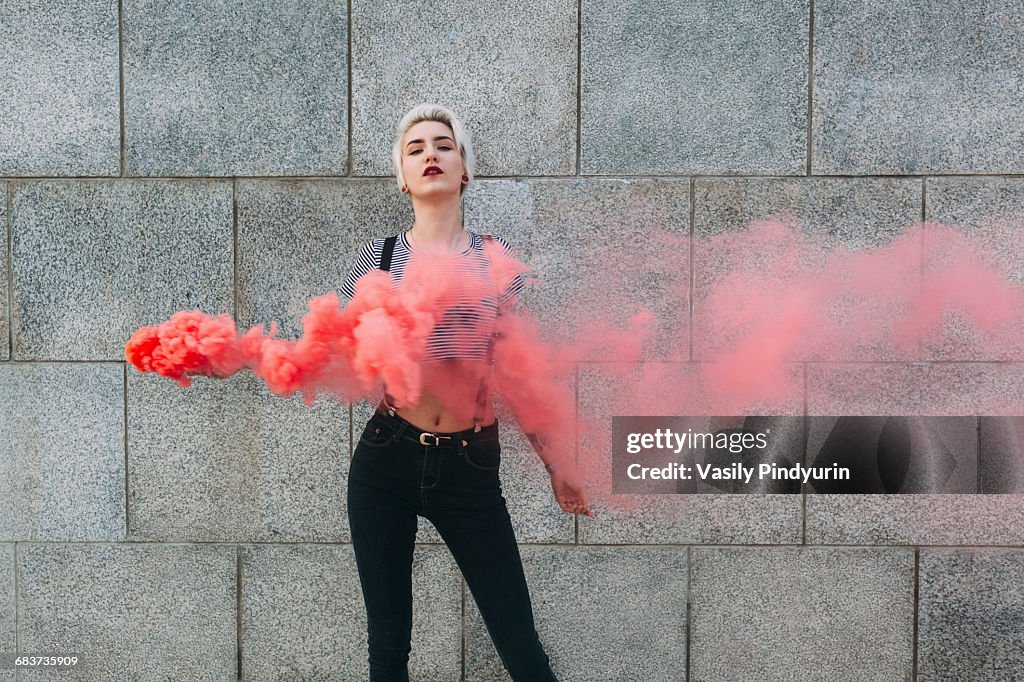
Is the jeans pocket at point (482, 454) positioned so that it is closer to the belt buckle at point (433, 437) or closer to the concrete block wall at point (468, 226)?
the belt buckle at point (433, 437)

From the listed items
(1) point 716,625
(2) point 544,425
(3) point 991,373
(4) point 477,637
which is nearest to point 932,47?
(3) point 991,373

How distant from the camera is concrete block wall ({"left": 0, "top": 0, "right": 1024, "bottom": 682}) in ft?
13.8

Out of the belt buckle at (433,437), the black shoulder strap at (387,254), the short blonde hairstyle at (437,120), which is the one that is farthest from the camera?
the short blonde hairstyle at (437,120)

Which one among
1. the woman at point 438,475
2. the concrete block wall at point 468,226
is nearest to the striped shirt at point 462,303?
the woman at point 438,475

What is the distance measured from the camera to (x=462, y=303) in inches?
118

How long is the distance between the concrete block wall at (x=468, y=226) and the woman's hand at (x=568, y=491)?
36.1 inches

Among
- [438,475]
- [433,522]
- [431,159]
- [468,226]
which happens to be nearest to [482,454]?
[438,475]

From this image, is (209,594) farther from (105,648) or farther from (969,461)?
(969,461)

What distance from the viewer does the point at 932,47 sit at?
420 centimetres

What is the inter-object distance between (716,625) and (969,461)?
1470 millimetres

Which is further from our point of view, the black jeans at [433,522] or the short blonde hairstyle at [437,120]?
the short blonde hairstyle at [437,120]

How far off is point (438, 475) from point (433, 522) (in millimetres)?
206

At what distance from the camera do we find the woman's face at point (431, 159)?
3.19 metres

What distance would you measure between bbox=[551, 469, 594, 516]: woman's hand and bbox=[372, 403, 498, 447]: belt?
455 mm
